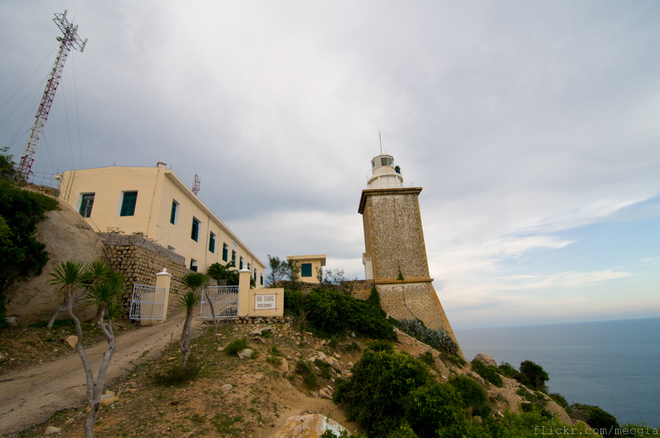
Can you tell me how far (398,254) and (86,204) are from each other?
18.3 metres

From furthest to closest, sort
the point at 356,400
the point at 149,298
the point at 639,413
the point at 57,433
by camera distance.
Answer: the point at 639,413 → the point at 149,298 → the point at 356,400 → the point at 57,433

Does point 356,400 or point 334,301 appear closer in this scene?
point 356,400

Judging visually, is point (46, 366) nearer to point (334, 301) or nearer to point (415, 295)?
point (334, 301)

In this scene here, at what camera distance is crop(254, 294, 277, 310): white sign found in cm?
1151

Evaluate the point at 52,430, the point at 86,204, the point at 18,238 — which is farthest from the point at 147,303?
the point at 86,204

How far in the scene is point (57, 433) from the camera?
4.32 metres

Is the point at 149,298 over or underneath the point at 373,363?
over

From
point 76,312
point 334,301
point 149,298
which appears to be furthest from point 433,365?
point 76,312

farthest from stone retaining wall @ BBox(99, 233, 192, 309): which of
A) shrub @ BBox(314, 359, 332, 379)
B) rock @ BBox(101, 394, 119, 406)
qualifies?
shrub @ BBox(314, 359, 332, 379)

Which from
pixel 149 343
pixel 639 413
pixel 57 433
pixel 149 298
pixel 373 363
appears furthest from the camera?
pixel 639 413

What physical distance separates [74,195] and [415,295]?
2035 centimetres

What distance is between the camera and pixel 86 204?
53.4 feet

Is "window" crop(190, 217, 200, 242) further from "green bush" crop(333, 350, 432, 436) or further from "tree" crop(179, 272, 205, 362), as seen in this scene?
"green bush" crop(333, 350, 432, 436)

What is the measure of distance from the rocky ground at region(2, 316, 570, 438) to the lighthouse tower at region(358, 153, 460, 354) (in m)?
8.81
